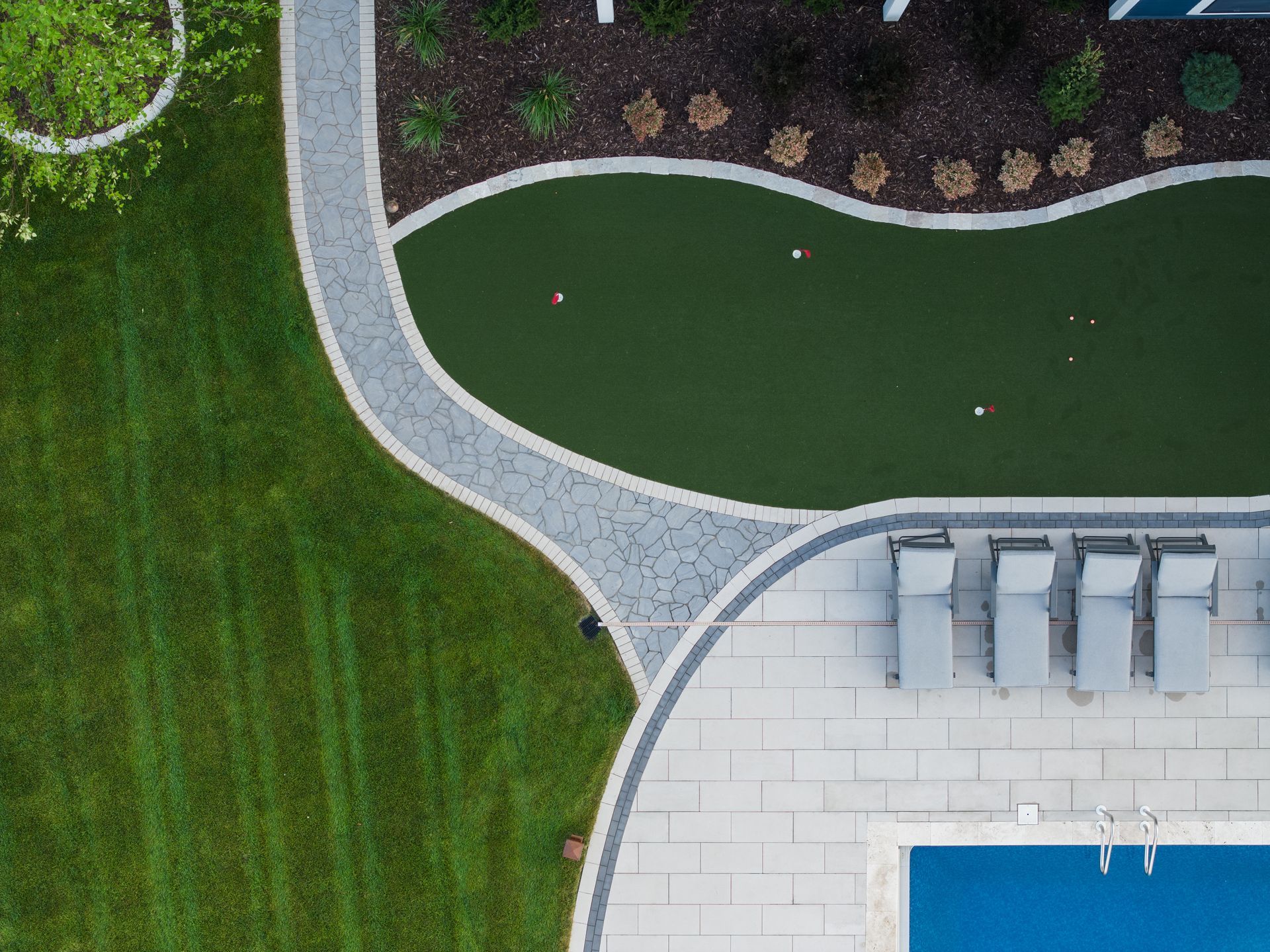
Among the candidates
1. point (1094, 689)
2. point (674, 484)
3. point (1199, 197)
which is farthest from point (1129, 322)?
point (674, 484)

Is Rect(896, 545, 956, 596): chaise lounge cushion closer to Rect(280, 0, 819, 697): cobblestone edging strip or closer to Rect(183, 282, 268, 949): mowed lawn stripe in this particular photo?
Rect(280, 0, 819, 697): cobblestone edging strip

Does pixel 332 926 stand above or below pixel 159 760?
below

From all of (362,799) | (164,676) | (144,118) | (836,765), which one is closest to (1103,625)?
(836,765)

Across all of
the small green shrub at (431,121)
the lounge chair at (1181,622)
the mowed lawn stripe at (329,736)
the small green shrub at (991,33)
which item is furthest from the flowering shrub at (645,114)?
the lounge chair at (1181,622)

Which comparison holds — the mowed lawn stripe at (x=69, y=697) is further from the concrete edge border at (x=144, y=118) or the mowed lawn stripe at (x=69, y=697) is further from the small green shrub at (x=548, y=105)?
the small green shrub at (x=548, y=105)

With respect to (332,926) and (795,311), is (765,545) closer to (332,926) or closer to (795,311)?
(795,311)
